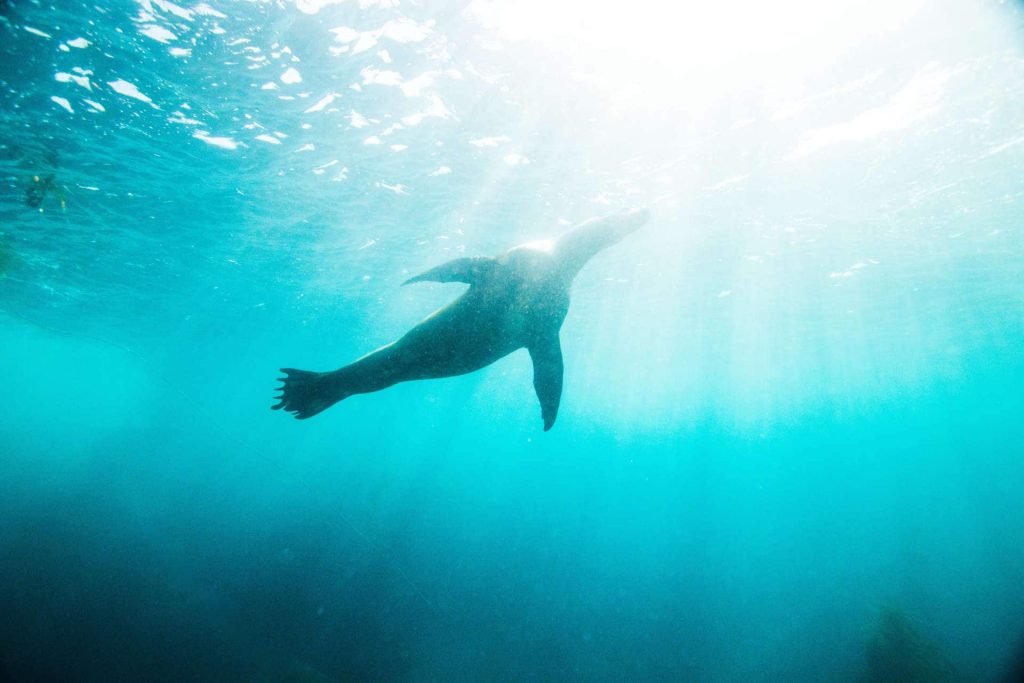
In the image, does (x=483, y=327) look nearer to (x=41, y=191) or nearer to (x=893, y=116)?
(x=893, y=116)

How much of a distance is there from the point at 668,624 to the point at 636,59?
19.4m

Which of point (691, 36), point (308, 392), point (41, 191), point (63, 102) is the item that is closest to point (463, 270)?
point (308, 392)

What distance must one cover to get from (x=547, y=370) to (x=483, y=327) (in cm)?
96

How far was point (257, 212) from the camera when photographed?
14219 mm

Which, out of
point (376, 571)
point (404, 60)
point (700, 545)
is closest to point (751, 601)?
point (700, 545)

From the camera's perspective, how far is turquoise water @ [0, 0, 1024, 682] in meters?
8.01

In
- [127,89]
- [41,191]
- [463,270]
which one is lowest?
[463,270]

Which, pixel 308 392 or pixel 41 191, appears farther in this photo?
pixel 41 191

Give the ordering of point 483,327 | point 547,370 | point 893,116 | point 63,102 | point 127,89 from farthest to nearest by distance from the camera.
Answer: point 893,116 → point 63,102 → point 127,89 → point 547,370 → point 483,327

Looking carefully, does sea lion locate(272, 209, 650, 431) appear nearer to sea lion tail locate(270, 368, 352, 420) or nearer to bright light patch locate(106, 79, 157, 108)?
sea lion tail locate(270, 368, 352, 420)

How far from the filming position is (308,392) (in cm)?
439

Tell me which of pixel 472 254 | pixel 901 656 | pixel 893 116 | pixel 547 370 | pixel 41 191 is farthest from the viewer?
pixel 472 254

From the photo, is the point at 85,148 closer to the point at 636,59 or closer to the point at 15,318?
the point at 636,59

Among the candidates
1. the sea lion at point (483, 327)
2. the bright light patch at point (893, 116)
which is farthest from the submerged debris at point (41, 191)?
the bright light patch at point (893, 116)
